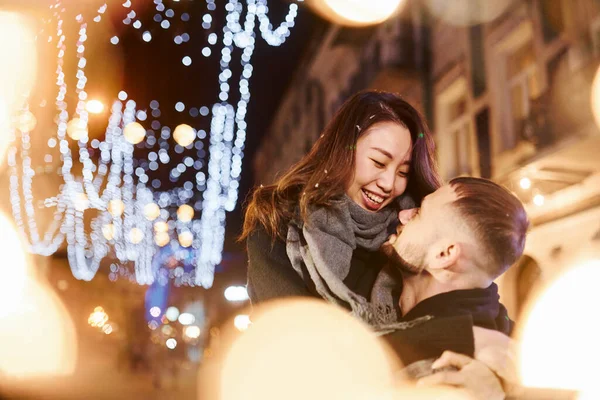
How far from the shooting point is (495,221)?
1812 millimetres

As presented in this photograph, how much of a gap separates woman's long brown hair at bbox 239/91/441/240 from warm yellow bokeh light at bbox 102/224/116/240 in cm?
2384

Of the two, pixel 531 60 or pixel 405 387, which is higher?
pixel 531 60

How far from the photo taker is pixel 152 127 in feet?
65.0

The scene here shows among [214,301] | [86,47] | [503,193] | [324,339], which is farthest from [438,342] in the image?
[214,301]

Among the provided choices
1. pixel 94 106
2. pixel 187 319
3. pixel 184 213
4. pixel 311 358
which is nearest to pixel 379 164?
pixel 311 358

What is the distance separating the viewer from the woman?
6.88 ft

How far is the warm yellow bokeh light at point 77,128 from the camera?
12977 mm

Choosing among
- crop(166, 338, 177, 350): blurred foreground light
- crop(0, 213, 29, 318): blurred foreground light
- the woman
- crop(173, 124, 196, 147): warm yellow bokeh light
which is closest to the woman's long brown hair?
the woman

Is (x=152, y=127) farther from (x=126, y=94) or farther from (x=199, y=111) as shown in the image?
(x=126, y=94)

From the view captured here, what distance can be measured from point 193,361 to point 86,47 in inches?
654

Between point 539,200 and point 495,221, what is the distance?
10.8 metres

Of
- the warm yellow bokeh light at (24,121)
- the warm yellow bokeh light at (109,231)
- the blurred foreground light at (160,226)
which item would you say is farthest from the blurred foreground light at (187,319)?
the warm yellow bokeh light at (24,121)

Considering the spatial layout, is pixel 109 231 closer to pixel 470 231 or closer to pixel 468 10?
pixel 468 10

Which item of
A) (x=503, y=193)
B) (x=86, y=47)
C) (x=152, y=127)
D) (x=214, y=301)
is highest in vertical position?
(x=214, y=301)
